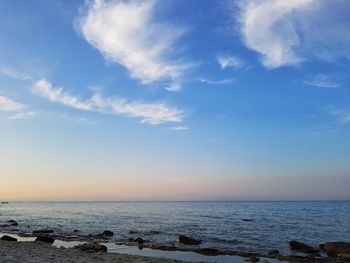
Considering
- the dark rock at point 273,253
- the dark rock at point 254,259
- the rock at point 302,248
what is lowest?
the dark rock at point 254,259

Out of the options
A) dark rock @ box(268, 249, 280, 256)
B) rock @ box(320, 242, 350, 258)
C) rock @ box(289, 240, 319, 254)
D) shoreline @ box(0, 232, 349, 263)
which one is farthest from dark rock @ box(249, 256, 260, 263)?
rock @ box(289, 240, 319, 254)

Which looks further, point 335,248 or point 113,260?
point 335,248

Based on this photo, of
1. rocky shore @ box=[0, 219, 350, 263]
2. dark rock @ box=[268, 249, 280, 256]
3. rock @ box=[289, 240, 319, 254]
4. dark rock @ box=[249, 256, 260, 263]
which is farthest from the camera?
rock @ box=[289, 240, 319, 254]

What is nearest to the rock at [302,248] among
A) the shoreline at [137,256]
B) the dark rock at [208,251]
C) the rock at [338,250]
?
the rock at [338,250]

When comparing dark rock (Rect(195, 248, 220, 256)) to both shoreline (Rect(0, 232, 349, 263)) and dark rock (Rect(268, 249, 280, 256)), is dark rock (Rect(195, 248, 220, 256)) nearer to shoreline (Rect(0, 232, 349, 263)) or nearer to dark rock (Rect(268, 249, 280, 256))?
shoreline (Rect(0, 232, 349, 263))

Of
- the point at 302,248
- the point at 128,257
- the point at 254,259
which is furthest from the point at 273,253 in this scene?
the point at 128,257

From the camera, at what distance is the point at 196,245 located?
35688 millimetres

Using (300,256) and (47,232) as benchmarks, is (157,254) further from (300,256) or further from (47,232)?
(47,232)

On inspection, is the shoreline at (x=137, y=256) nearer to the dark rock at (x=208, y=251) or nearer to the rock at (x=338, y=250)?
the dark rock at (x=208, y=251)

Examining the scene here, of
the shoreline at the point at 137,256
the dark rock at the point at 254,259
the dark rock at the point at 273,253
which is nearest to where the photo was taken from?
the shoreline at the point at 137,256

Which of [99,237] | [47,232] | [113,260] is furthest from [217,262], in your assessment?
[47,232]

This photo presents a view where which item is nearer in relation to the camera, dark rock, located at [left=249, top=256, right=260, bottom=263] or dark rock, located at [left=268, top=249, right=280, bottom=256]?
dark rock, located at [left=249, top=256, right=260, bottom=263]

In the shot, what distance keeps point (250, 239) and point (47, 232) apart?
80.3 feet

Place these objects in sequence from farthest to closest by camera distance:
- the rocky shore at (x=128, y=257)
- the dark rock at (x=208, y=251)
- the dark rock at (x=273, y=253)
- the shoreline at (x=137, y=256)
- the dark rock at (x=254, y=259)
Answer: the dark rock at (x=273, y=253) < the dark rock at (x=208, y=251) < the dark rock at (x=254, y=259) < the shoreline at (x=137, y=256) < the rocky shore at (x=128, y=257)
